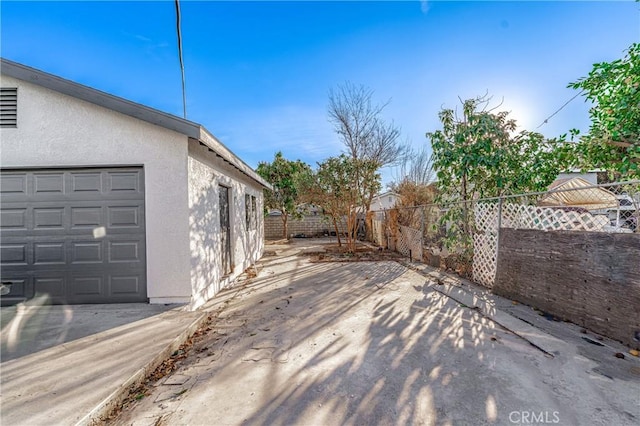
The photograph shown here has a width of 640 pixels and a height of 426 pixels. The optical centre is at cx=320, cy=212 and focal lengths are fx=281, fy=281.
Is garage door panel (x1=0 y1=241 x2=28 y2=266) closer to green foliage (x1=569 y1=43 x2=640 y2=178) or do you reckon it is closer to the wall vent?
the wall vent

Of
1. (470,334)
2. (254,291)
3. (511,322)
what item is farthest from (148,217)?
(511,322)

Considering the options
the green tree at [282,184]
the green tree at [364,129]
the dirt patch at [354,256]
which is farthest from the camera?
the green tree at [282,184]

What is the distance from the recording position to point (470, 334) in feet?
11.7

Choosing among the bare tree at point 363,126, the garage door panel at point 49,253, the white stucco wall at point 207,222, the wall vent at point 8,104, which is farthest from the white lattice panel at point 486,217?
the wall vent at point 8,104

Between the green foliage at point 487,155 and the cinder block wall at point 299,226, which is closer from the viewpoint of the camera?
the green foliage at point 487,155

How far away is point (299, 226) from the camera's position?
1962cm

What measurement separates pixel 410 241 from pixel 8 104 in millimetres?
10088

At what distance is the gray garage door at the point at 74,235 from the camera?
4641 mm

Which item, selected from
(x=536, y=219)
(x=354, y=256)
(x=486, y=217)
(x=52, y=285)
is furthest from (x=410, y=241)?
(x=52, y=285)

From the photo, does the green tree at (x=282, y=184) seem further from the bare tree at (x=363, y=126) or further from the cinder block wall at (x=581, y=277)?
the cinder block wall at (x=581, y=277)

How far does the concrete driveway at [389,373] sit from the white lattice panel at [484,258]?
1360 mm

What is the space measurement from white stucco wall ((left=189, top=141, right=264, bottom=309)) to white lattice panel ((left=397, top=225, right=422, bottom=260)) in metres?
5.60

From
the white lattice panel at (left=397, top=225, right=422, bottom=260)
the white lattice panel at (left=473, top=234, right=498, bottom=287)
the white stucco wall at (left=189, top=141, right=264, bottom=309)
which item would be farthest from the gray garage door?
the white lattice panel at (left=397, top=225, right=422, bottom=260)

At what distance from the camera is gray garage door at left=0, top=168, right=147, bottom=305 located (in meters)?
4.64
